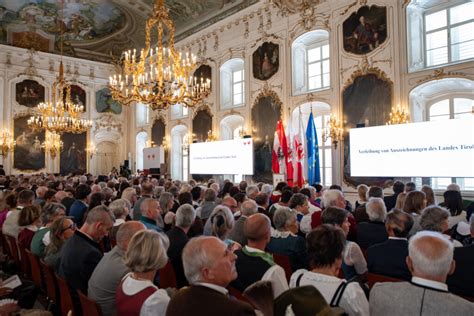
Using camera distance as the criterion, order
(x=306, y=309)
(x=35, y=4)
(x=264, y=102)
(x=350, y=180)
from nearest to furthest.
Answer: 1. (x=306, y=309)
2. (x=350, y=180)
3. (x=264, y=102)
4. (x=35, y=4)

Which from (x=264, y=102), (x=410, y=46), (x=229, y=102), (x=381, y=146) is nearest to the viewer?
(x=381, y=146)

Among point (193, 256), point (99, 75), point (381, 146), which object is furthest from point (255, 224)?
point (99, 75)

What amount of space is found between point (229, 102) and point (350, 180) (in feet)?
23.2

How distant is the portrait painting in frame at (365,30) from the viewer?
1080 centimetres

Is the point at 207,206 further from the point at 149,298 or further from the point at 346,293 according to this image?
the point at 346,293

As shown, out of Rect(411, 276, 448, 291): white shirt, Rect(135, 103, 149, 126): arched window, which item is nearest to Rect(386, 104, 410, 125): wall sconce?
Rect(411, 276, 448, 291): white shirt

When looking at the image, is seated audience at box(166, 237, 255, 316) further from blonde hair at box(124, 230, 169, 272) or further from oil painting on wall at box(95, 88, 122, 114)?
oil painting on wall at box(95, 88, 122, 114)

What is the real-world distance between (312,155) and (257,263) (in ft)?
29.4

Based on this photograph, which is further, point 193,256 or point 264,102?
point 264,102

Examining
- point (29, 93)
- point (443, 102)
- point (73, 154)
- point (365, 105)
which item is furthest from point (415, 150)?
point (29, 93)

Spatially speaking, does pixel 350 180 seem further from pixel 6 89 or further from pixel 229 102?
pixel 6 89

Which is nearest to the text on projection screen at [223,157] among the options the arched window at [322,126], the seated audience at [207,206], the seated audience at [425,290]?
the arched window at [322,126]

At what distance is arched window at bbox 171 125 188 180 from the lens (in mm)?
18812

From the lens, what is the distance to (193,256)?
6.54 feet
